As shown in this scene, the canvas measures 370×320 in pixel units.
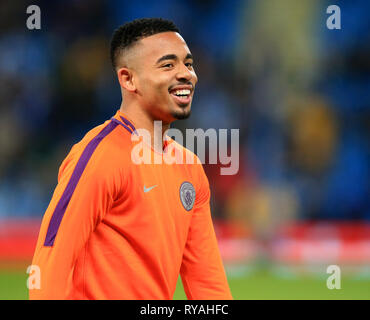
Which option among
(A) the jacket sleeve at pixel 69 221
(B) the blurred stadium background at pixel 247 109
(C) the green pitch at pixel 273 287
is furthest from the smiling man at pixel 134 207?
(B) the blurred stadium background at pixel 247 109

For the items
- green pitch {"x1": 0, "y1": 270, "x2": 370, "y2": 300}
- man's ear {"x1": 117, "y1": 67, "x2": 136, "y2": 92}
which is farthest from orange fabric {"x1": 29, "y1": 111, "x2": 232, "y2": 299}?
green pitch {"x1": 0, "y1": 270, "x2": 370, "y2": 300}

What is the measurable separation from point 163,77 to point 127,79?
0.65 feet

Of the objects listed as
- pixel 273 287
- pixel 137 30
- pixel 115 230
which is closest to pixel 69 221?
pixel 115 230

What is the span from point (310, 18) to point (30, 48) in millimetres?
4871

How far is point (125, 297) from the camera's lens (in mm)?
2477

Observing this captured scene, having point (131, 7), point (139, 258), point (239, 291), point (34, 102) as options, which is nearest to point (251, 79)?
point (131, 7)

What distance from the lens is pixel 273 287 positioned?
7156mm

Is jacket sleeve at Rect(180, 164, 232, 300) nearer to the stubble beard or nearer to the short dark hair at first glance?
Answer: the stubble beard

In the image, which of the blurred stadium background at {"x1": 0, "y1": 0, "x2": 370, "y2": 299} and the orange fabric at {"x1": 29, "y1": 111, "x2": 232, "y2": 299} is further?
the blurred stadium background at {"x1": 0, "y1": 0, "x2": 370, "y2": 299}

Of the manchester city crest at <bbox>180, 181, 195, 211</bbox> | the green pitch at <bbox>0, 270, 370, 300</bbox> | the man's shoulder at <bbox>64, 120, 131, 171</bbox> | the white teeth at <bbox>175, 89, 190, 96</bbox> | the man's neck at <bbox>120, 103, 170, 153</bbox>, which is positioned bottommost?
the green pitch at <bbox>0, 270, 370, 300</bbox>

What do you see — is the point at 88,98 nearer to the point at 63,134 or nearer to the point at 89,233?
the point at 63,134

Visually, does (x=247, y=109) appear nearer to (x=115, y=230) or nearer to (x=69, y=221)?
(x=115, y=230)

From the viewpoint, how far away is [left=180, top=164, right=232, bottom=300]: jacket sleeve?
2.88 meters

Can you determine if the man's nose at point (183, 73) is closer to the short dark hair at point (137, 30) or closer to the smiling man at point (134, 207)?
the smiling man at point (134, 207)
